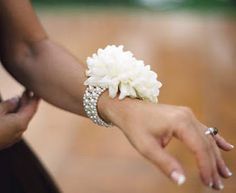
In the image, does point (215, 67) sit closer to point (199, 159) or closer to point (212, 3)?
point (212, 3)

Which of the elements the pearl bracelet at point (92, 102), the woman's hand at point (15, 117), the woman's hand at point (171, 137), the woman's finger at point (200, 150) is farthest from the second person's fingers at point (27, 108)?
the woman's finger at point (200, 150)

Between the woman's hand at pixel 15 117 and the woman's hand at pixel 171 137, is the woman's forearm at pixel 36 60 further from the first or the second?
the woman's hand at pixel 171 137

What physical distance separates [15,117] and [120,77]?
0.27 metres

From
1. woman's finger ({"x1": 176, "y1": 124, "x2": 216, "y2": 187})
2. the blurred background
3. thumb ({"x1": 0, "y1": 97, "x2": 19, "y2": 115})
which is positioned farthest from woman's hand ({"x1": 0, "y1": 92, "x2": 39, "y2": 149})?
the blurred background

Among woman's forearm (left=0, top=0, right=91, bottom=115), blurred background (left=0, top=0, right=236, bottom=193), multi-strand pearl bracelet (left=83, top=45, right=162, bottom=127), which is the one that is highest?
multi-strand pearl bracelet (left=83, top=45, right=162, bottom=127)

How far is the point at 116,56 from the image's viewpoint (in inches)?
34.2

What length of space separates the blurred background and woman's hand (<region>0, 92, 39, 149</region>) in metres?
1.06

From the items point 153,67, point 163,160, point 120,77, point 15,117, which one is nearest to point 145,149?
point 163,160

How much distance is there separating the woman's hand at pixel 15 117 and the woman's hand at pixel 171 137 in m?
0.28

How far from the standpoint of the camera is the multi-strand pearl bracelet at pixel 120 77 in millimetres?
838

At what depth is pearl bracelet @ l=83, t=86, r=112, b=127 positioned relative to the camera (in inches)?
35.1

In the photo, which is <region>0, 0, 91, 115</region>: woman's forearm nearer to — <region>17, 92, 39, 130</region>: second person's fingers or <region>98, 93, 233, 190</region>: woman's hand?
<region>17, 92, 39, 130</region>: second person's fingers

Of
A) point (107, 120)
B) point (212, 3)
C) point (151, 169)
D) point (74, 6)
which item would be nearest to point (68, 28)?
point (74, 6)

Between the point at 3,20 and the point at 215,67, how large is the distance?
229 cm
